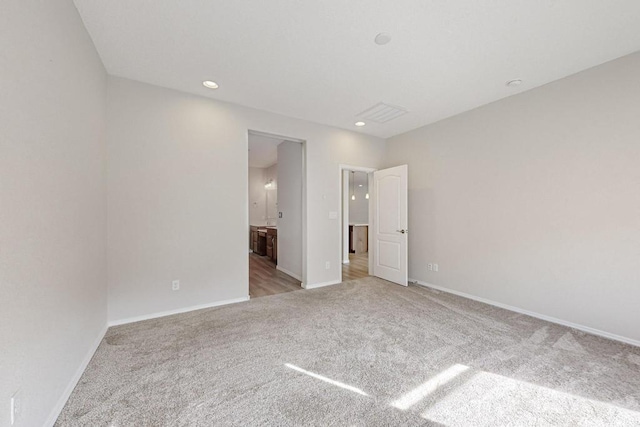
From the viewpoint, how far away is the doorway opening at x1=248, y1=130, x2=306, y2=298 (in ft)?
13.6

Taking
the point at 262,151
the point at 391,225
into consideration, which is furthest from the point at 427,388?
the point at 262,151

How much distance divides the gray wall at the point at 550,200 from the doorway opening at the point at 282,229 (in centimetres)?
236

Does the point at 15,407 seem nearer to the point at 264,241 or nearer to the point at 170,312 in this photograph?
the point at 170,312

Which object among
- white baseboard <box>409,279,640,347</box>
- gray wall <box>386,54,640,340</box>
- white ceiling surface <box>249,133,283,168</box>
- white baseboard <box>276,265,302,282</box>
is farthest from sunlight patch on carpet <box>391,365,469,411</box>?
white ceiling surface <box>249,133,283,168</box>

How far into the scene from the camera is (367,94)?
3113 millimetres

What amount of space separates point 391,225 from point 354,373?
9.61ft

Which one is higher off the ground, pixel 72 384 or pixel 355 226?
pixel 355 226

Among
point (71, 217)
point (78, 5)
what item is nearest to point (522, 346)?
point (71, 217)

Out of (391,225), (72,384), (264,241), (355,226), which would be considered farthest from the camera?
(355,226)

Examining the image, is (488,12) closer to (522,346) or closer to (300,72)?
(300,72)

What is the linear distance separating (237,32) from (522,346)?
3814 mm

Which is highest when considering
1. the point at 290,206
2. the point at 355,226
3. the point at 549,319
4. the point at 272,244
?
the point at 290,206

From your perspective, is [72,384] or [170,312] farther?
[170,312]

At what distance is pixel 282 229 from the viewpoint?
5.15 meters
